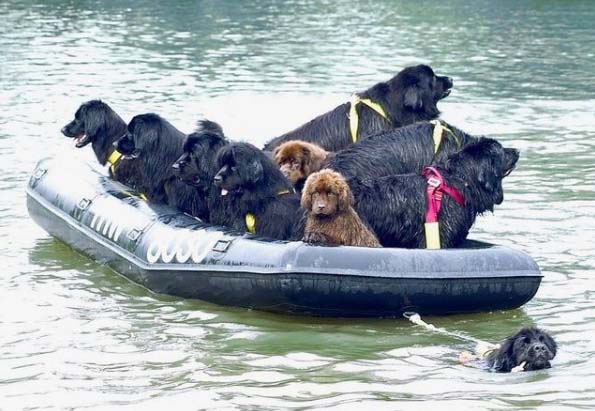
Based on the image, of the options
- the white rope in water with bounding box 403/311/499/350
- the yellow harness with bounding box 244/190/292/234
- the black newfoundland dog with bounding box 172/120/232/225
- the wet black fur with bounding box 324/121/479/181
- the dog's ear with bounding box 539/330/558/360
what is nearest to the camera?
the dog's ear with bounding box 539/330/558/360

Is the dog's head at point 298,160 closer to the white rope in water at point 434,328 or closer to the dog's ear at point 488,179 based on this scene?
the dog's ear at point 488,179

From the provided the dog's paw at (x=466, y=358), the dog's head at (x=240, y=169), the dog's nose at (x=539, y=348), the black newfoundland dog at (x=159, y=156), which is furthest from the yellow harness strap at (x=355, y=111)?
the dog's nose at (x=539, y=348)

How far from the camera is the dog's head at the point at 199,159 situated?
11250 millimetres

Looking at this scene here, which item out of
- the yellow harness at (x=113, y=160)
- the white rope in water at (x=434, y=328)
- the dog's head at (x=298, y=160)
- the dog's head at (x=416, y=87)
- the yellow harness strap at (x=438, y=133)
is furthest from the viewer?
the yellow harness at (x=113, y=160)

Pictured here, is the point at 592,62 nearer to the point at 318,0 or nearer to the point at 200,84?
the point at 200,84

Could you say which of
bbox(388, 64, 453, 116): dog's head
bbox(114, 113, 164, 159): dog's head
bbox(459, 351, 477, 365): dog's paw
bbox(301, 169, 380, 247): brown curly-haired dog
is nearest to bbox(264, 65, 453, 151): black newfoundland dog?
bbox(388, 64, 453, 116): dog's head

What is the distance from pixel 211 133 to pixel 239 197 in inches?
26.7

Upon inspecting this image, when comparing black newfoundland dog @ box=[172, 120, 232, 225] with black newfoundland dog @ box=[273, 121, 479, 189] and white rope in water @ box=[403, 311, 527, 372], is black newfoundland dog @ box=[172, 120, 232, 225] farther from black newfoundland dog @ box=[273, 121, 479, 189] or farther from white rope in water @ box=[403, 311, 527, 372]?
white rope in water @ box=[403, 311, 527, 372]

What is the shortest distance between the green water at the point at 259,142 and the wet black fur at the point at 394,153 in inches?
53.9

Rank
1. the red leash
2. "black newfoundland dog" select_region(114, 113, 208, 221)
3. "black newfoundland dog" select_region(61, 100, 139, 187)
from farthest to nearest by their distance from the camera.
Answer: "black newfoundland dog" select_region(61, 100, 139, 187) → "black newfoundland dog" select_region(114, 113, 208, 221) → the red leash

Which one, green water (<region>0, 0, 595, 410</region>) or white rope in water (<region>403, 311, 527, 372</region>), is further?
white rope in water (<region>403, 311, 527, 372</region>)

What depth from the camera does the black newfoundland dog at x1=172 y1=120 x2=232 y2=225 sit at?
11.2m

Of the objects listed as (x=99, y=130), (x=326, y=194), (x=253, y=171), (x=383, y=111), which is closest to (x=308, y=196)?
(x=326, y=194)

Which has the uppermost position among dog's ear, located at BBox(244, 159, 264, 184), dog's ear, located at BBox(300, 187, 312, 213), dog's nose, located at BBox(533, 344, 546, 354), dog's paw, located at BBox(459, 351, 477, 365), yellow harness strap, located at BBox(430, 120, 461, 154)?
yellow harness strap, located at BBox(430, 120, 461, 154)
